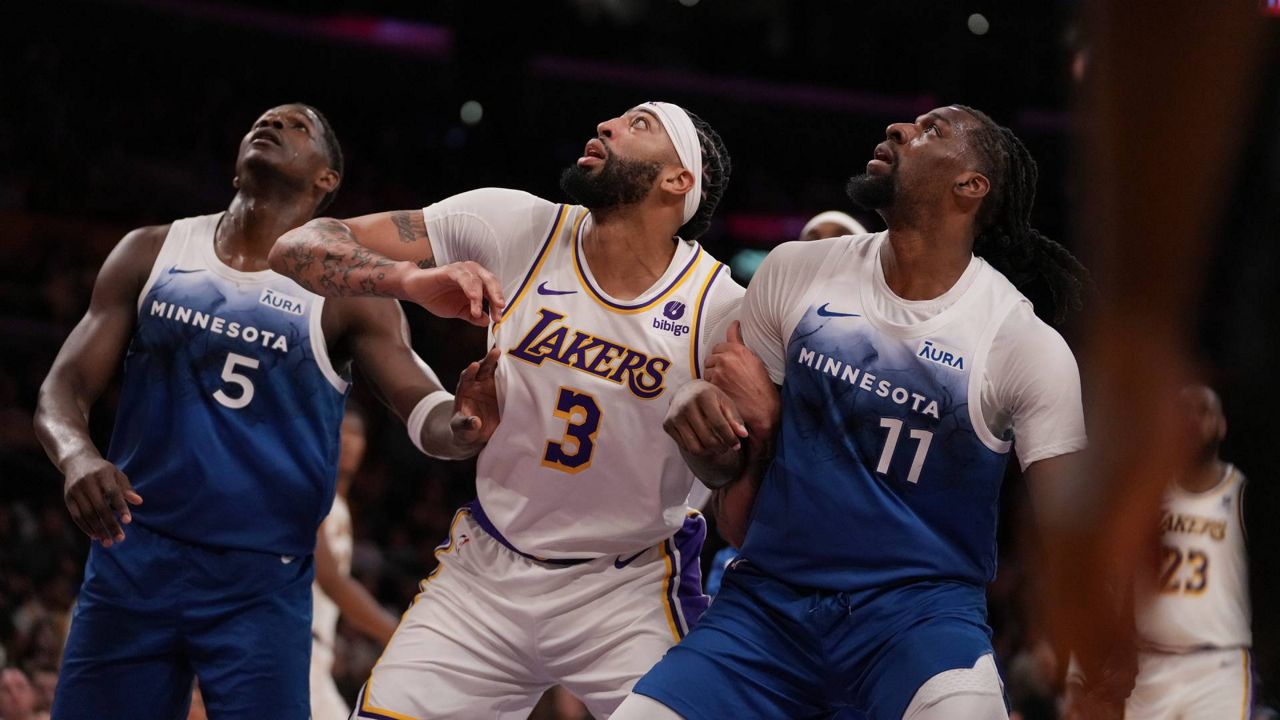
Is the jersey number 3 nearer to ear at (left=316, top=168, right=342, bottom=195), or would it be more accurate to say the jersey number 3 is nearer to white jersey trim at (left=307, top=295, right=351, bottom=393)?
white jersey trim at (left=307, top=295, right=351, bottom=393)

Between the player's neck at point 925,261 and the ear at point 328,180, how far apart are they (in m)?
2.19

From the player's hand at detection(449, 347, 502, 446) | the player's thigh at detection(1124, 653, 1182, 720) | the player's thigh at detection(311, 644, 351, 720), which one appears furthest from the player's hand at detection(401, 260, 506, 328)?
the player's thigh at detection(1124, 653, 1182, 720)

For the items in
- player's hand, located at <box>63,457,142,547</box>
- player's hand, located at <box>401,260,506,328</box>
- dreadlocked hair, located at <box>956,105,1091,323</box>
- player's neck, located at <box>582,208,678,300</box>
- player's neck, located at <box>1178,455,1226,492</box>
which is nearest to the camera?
player's hand, located at <box>401,260,506,328</box>

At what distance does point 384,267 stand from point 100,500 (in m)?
1.10

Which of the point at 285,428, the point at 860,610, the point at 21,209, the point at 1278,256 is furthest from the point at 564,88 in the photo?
the point at 1278,256

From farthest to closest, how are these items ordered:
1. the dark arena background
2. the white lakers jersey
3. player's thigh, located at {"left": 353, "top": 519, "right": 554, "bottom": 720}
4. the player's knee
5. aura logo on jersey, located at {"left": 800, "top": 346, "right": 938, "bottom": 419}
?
1. the dark arena background
2. the white lakers jersey
3. player's thigh, located at {"left": 353, "top": 519, "right": 554, "bottom": 720}
4. aura logo on jersey, located at {"left": 800, "top": 346, "right": 938, "bottom": 419}
5. the player's knee

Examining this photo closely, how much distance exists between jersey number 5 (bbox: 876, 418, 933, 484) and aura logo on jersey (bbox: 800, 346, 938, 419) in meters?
0.05

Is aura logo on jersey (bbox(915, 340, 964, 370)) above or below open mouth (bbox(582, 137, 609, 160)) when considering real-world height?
below

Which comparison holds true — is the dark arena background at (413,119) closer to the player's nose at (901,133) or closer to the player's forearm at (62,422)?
the player's forearm at (62,422)

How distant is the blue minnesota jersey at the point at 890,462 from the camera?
3.58 m

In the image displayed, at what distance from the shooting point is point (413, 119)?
17719 mm

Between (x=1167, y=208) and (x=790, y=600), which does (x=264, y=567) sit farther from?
(x=1167, y=208)

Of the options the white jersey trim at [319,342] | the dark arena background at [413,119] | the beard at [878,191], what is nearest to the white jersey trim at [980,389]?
the beard at [878,191]

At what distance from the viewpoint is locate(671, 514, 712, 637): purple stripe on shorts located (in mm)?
4008
